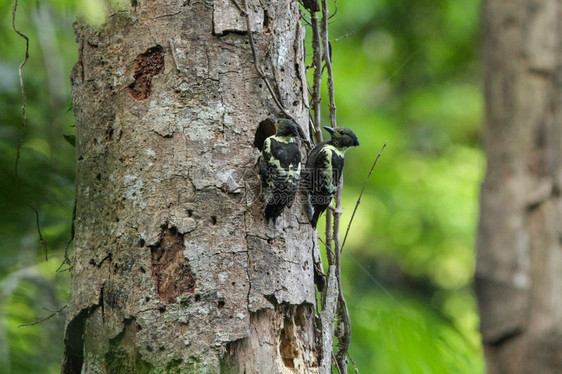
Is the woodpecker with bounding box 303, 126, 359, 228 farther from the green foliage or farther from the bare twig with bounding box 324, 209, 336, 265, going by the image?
the green foliage

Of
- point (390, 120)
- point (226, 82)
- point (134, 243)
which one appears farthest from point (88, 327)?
point (390, 120)

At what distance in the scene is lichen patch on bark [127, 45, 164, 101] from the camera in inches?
130

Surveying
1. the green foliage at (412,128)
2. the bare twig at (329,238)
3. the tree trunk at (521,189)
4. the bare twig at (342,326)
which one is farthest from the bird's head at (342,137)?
the tree trunk at (521,189)

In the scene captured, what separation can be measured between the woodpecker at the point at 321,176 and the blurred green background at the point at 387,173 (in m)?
0.71

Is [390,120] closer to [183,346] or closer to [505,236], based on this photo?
[183,346]

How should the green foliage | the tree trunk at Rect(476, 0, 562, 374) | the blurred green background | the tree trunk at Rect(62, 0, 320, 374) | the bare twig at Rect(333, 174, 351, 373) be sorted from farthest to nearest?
the green foliage → the bare twig at Rect(333, 174, 351, 373) → the tree trunk at Rect(62, 0, 320, 374) → the blurred green background → the tree trunk at Rect(476, 0, 562, 374)

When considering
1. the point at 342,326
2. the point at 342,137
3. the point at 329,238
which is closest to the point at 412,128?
the point at 342,137

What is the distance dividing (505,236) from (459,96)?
734 centimetres

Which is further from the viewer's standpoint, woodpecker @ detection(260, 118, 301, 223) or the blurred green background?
woodpecker @ detection(260, 118, 301, 223)

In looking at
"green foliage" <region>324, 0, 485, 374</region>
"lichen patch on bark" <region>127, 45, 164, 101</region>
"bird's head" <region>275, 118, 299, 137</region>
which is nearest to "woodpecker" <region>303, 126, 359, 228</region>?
"bird's head" <region>275, 118, 299, 137</region>

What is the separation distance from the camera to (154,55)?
10.9 ft

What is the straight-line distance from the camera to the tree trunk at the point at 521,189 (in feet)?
4.40

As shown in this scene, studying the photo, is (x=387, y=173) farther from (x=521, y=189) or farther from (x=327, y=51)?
(x=521, y=189)

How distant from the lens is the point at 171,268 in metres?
3.01
